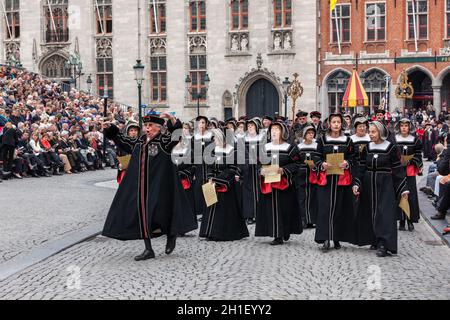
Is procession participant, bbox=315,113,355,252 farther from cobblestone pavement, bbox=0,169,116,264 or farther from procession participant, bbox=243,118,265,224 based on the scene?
cobblestone pavement, bbox=0,169,116,264

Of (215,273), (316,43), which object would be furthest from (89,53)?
(215,273)

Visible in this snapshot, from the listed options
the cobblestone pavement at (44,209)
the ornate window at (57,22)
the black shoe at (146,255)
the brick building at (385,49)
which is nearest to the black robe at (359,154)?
the black shoe at (146,255)

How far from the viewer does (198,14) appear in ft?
147

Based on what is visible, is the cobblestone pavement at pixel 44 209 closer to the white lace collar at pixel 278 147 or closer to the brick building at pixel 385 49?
the white lace collar at pixel 278 147

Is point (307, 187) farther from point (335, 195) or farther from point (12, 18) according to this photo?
point (12, 18)

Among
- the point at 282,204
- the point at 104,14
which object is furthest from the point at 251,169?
the point at 104,14

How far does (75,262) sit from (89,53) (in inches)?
1512

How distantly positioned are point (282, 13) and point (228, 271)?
35.6 metres

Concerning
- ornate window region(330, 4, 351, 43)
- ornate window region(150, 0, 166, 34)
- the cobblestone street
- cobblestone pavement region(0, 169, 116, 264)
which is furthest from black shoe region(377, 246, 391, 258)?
ornate window region(150, 0, 166, 34)

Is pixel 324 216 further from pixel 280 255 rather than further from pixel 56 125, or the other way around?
pixel 56 125

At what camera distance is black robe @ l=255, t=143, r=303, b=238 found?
11.3 meters

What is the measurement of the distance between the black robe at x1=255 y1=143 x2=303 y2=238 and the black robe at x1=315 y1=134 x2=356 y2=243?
19.8 inches

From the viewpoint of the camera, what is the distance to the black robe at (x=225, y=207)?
11.6m

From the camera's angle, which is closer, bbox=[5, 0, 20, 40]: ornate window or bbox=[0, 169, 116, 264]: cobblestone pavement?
bbox=[0, 169, 116, 264]: cobblestone pavement
